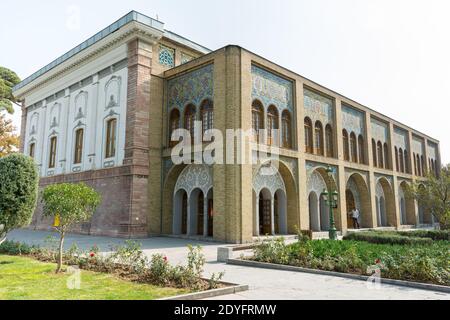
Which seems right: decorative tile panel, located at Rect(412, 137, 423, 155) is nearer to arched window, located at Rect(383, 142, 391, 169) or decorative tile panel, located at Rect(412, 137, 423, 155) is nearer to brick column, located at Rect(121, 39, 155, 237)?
arched window, located at Rect(383, 142, 391, 169)

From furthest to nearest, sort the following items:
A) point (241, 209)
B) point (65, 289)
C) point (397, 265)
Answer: point (241, 209)
point (397, 265)
point (65, 289)

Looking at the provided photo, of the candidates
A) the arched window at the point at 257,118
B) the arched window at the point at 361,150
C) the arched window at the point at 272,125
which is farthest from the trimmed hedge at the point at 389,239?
the arched window at the point at 361,150

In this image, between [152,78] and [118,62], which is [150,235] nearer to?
[152,78]

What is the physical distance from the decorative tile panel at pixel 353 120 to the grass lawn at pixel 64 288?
1973 cm

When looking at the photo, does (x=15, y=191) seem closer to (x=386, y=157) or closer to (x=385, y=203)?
(x=385, y=203)

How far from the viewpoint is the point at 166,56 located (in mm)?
19984

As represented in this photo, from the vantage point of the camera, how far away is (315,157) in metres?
19.9

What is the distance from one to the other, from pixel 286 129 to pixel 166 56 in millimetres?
7986

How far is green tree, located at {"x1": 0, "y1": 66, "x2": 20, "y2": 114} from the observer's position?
34500mm

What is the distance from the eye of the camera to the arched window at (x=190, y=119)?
59.1 feet

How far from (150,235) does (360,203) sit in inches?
589

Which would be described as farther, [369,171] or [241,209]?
[369,171]

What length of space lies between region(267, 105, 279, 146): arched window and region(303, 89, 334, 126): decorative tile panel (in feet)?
9.63
